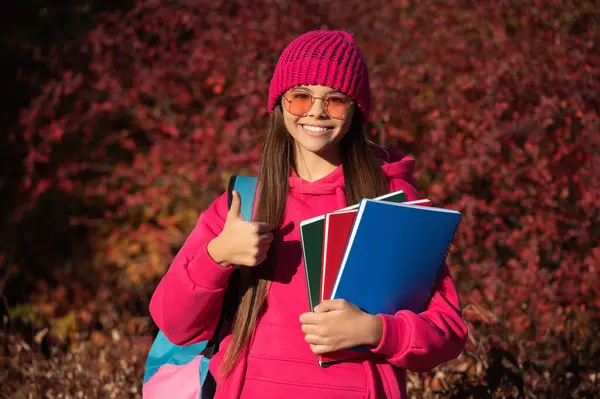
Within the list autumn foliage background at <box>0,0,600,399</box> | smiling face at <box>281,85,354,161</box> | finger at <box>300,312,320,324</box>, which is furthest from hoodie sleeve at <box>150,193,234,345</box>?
autumn foliage background at <box>0,0,600,399</box>

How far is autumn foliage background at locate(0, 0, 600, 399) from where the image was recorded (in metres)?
3.88

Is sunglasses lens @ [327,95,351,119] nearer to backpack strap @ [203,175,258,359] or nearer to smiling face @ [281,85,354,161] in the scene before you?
smiling face @ [281,85,354,161]

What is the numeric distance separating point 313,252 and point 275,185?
0.93ft

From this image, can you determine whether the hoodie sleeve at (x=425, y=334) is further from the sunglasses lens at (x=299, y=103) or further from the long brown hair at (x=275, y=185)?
the sunglasses lens at (x=299, y=103)

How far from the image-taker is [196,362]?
2.18 meters

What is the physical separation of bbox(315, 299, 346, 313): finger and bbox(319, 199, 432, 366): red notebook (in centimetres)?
6

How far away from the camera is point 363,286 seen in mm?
1938

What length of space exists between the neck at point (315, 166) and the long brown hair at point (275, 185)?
0.03 meters

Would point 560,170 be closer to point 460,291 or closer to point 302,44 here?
point 460,291

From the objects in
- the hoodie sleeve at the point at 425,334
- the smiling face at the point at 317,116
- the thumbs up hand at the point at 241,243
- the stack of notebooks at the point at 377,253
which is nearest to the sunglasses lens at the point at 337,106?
the smiling face at the point at 317,116

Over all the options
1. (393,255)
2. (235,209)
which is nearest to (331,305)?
(393,255)

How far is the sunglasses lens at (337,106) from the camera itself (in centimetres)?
215

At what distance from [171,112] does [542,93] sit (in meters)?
2.46

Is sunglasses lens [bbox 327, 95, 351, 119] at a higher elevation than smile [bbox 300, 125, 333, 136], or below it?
higher
